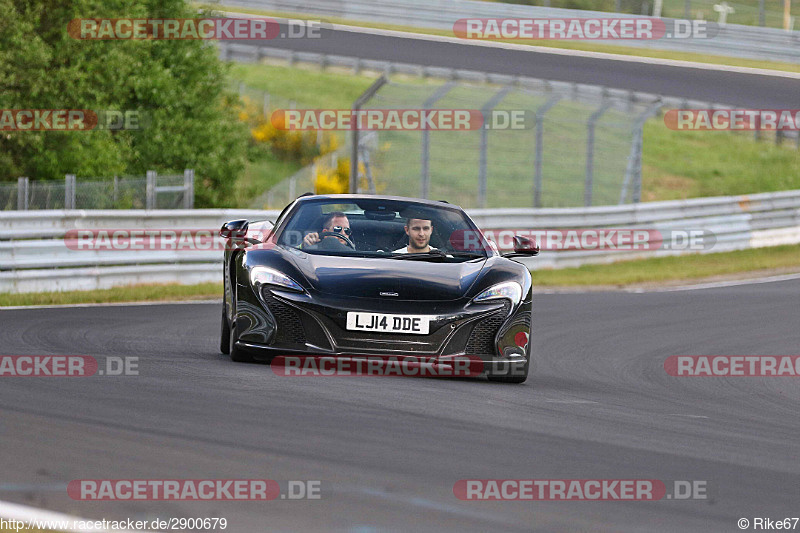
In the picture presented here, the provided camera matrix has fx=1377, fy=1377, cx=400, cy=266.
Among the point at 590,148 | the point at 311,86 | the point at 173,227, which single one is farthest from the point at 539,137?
the point at 311,86

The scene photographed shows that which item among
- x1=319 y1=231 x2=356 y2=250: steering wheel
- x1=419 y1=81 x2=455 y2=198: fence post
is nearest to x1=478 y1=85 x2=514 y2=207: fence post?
x1=419 y1=81 x2=455 y2=198: fence post

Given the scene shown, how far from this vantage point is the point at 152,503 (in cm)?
508

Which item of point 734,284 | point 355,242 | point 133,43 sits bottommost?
point 734,284

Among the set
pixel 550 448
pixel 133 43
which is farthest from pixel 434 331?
pixel 133 43

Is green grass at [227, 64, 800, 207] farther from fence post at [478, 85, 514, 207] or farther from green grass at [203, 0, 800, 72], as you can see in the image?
fence post at [478, 85, 514, 207]

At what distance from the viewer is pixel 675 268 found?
22.2m

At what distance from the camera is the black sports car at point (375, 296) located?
8.64 m

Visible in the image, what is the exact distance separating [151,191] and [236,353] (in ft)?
32.8

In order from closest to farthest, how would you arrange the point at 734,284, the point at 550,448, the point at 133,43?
1. the point at 550,448
2. the point at 734,284
3. the point at 133,43

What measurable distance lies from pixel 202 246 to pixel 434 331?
31.3 feet

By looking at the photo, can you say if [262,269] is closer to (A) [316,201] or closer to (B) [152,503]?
(A) [316,201]

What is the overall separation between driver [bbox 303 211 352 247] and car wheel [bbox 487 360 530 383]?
A: 145 cm

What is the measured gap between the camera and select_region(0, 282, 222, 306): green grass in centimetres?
1484

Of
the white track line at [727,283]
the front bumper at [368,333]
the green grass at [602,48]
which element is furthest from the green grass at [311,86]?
the front bumper at [368,333]
